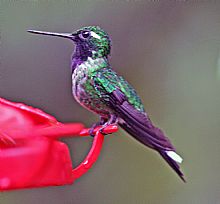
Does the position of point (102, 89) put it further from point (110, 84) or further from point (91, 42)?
point (91, 42)

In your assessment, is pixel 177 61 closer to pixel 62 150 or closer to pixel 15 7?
pixel 15 7

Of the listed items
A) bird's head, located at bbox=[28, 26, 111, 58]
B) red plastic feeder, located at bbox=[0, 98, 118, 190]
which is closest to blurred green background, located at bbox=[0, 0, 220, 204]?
bird's head, located at bbox=[28, 26, 111, 58]

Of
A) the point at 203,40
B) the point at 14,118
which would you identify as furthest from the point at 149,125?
the point at 203,40

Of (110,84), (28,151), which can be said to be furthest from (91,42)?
(28,151)

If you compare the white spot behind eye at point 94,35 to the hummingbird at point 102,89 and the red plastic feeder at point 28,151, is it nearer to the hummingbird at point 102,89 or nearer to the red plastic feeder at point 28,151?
the hummingbird at point 102,89

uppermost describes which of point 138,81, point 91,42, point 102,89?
point 91,42

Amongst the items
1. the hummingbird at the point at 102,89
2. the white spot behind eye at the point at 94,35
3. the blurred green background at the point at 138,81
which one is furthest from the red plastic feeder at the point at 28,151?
the blurred green background at the point at 138,81
